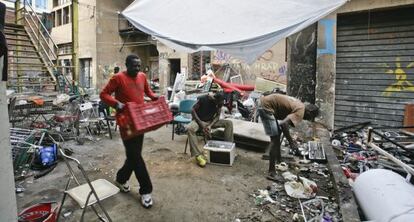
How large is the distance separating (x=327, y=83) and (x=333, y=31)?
144cm

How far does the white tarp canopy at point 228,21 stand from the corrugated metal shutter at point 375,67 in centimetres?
513

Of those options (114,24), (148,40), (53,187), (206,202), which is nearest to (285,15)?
(206,202)

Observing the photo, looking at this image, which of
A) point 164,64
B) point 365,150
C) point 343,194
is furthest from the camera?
point 164,64

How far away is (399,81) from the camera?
6812mm

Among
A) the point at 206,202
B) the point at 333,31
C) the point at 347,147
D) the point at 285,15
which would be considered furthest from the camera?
the point at 333,31

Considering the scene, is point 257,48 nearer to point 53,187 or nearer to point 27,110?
point 53,187

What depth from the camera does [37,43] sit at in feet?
32.6

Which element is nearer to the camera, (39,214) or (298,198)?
(39,214)

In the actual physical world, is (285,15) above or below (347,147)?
above

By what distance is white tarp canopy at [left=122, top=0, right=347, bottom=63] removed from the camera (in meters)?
3.00

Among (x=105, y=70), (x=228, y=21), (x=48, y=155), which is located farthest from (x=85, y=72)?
(x=228, y=21)

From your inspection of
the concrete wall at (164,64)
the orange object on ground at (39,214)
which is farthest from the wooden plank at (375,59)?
the concrete wall at (164,64)

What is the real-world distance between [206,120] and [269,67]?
753 centimetres

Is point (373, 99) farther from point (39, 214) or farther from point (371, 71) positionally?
point (39, 214)
